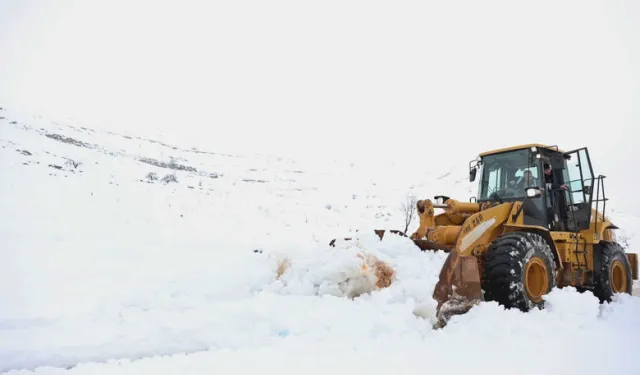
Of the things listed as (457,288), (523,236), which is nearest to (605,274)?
Result: (523,236)

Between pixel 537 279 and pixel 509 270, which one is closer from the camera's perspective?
pixel 509 270

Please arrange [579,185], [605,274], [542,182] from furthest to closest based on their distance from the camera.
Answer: [579,185]
[605,274]
[542,182]

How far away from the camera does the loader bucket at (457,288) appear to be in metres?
4.64

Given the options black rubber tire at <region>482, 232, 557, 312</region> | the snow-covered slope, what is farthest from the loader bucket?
black rubber tire at <region>482, 232, 557, 312</region>

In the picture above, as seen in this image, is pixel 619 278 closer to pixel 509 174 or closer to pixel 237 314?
pixel 509 174

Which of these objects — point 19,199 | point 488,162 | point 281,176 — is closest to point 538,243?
point 488,162

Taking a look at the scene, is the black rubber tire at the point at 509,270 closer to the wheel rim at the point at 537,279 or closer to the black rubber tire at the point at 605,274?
the wheel rim at the point at 537,279

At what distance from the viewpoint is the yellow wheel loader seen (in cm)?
499

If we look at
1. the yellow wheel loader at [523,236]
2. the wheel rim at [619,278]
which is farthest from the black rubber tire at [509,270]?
the wheel rim at [619,278]

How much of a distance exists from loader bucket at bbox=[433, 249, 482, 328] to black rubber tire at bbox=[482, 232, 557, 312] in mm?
434

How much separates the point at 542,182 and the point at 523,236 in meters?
1.92

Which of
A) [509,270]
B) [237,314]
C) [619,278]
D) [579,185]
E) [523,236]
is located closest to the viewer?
[237,314]

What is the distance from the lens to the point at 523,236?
541cm

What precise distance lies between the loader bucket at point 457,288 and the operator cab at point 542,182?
2171 millimetres
